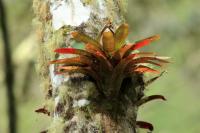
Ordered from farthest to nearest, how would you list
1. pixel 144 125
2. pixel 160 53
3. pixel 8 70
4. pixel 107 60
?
pixel 160 53 < pixel 8 70 < pixel 144 125 < pixel 107 60

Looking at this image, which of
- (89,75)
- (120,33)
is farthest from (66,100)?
(120,33)

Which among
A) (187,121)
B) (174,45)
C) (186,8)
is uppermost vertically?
(186,8)

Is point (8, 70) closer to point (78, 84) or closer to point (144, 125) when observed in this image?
point (144, 125)

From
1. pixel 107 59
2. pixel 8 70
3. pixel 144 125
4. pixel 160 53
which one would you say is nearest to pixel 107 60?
pixel 107 59

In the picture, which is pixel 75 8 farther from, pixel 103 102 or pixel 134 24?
pixel 134 24

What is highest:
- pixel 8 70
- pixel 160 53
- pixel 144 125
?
pixel 160 53

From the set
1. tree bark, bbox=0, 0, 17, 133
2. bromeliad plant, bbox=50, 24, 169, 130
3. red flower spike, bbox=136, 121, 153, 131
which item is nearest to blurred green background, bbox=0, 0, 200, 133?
tree bark, bbox=0, 0, 17, 133
